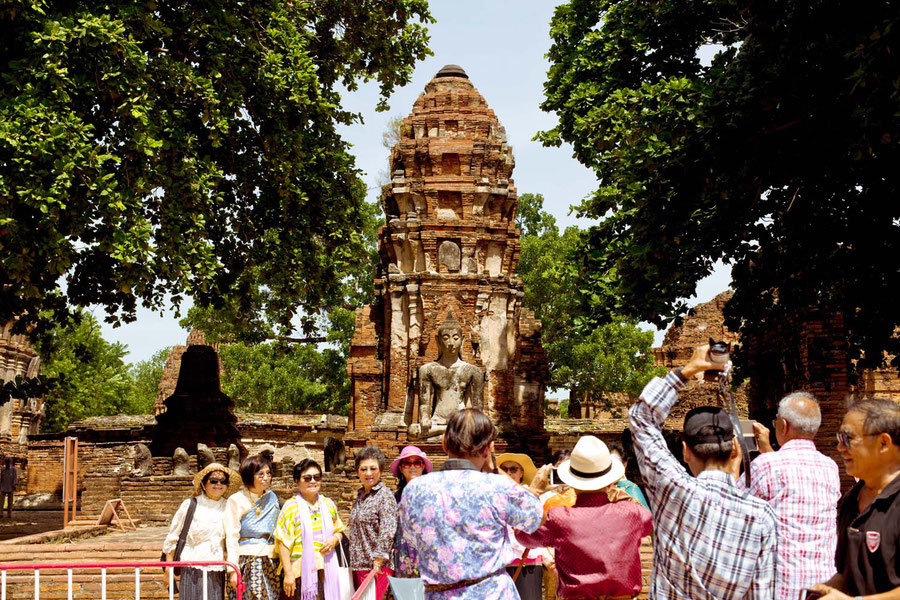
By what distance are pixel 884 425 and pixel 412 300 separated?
50.8ft

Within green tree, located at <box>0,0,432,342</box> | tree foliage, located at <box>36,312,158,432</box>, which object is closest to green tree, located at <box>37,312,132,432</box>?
tree foliage, located at <box>36,312,158,432</box>

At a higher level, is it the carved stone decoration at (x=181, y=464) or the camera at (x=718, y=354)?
the camera at (x=718, y=354)

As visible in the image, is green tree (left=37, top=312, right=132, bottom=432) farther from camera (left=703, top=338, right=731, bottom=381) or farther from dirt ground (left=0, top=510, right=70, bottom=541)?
camera (left=703, top=338, right=731, bottom=381)

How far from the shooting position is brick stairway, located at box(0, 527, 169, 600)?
8930 mm

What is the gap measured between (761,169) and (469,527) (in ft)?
27.6

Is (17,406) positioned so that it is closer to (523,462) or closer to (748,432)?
(523,462)

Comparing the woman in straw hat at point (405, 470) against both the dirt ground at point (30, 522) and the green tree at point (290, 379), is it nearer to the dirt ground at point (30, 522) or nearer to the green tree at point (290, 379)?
the dirt ground at point (30, 522)

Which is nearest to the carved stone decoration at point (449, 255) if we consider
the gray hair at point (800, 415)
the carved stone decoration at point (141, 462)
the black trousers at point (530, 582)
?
the carved stone decoration at point (141, 462)

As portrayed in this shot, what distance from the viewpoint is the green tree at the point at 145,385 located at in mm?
41869

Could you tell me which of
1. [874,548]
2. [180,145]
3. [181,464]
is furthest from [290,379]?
[874,548]

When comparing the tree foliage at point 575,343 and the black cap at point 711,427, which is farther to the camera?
the tree foliage at point 575,343

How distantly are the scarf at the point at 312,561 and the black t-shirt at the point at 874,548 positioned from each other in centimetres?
369

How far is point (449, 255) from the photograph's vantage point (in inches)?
743

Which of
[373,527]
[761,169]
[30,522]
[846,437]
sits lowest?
[30,522]
